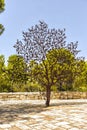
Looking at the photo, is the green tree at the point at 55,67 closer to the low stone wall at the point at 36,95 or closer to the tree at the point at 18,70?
the tree at the point at 18,70

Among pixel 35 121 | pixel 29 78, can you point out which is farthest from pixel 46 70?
pixel 35 121

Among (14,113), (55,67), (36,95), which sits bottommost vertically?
(14,113)

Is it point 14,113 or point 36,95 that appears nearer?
point 14,113

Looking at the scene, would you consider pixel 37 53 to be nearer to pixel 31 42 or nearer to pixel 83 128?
pixel 31 42

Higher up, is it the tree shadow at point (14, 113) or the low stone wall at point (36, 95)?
the low stone wall at point (36, 95)

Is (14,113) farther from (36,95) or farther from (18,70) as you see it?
(36,95)

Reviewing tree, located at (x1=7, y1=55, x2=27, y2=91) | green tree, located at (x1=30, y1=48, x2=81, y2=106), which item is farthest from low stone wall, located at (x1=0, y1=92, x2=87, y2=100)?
green tree, located at (x1=30, y1=48, x2=81, y2=106)

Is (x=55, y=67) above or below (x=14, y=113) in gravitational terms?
above

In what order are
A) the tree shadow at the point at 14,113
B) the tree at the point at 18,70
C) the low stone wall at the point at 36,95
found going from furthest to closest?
the low stone wall at the point at 36,95, the tree at the point at 18,70, the tree shadow at the point at 14,113

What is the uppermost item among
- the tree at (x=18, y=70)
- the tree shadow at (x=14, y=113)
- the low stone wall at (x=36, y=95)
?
the tree at (x=18, y=70)

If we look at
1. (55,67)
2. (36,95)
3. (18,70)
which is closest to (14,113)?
(55,67)

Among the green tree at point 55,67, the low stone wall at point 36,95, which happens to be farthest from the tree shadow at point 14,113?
the low stone wall at point 36,95

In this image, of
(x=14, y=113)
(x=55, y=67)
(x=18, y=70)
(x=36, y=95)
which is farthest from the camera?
(x=36, y=95)

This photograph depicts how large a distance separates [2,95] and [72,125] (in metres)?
10.1
